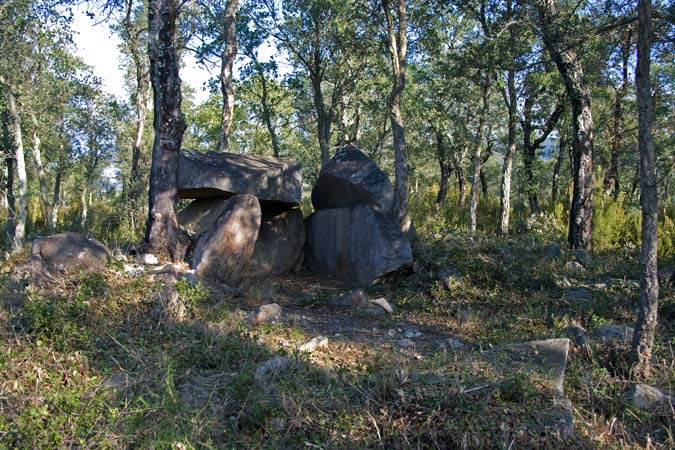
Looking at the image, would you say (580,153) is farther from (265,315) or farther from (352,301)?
(265,315)

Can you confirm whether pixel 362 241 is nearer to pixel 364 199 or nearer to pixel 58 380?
pixel 364 199

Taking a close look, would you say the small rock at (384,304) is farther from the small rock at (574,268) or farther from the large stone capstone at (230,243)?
the small rock at (574,268)

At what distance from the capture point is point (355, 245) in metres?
8.13

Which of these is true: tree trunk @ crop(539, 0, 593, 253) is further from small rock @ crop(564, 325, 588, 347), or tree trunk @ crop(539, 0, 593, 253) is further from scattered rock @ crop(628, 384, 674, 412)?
scattered rock @ crop(628, 384, 674, 412)

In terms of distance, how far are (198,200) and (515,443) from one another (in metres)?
6.87

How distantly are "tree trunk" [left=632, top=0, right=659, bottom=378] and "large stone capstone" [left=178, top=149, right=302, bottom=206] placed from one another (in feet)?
17.6

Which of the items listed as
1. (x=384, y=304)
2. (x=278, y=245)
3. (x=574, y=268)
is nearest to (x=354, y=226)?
(x=278, y=245)

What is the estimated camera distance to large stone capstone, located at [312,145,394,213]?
27.4 ft

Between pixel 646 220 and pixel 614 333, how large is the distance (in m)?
1.25

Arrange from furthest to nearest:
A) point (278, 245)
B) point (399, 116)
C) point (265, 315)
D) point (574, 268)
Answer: point (399, 116)
point (278, 245)
point (574, 268)
point (265, 315)

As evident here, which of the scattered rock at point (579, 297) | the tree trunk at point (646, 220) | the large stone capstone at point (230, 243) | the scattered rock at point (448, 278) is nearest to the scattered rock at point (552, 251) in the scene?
the scattered rock at point (579, 297)

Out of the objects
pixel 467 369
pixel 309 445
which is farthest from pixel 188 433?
pixel 467 369

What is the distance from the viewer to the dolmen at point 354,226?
770 cm

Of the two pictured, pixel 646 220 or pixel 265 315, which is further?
pixel 265 315
